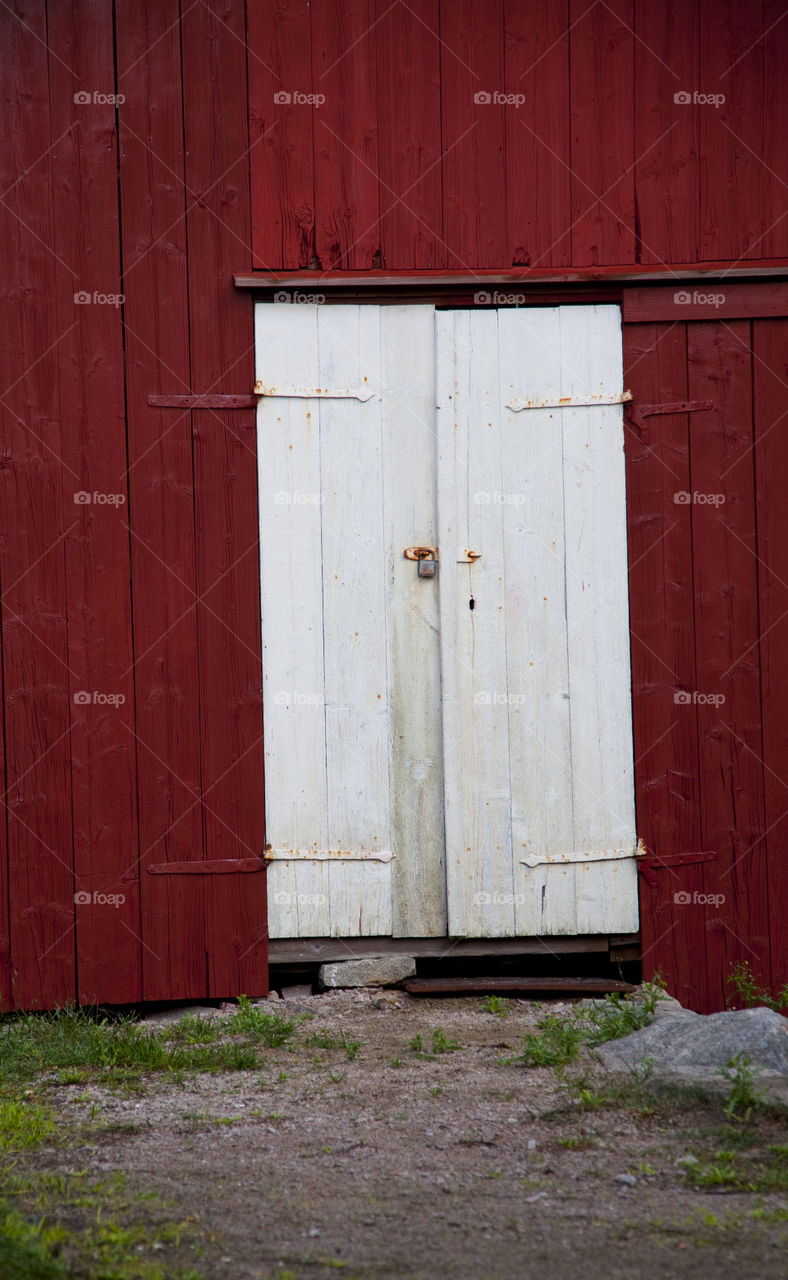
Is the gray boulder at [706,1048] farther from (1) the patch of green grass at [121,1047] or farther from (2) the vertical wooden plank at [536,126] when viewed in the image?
(2) the vertical wooden plank at [536,126]

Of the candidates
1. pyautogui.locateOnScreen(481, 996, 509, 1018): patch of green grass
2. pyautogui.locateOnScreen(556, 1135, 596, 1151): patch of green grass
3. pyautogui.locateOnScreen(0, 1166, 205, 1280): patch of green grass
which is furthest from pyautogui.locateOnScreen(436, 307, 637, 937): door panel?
pyautogui.locateOnScreen(0, 1166, 205, 1280): patch of green grass

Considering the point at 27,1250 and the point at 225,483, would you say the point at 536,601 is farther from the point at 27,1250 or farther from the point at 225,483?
the point at 27,1250

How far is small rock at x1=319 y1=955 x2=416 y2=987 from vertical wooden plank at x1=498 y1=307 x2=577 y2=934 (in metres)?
0.61

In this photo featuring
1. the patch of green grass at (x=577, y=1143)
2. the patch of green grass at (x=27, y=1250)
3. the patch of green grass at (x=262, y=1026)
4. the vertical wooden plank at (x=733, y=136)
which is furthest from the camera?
the vertical wooden plank at (x=733, y=136)

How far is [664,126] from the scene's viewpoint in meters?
4.71

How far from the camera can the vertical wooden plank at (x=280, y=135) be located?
4.61 metres

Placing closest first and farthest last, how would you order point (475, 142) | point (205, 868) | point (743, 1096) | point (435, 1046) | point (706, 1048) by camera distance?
point (743, 1096) → point (706, 1048) → point (435, 1046) → point (205, 868) → point (475, 142)

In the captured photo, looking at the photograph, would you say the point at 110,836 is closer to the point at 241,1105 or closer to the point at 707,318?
the point at 241,1105

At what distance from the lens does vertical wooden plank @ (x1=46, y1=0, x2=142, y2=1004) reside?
14.9 feet

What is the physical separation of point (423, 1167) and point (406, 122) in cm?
401

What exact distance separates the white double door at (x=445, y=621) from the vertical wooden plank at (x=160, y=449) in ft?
1.09

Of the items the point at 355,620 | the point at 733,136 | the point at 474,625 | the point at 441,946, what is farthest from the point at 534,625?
the point at 733,136

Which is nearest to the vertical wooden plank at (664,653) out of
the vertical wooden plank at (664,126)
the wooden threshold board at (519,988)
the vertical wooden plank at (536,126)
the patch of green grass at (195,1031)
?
the wooden threshold board at (519,988)

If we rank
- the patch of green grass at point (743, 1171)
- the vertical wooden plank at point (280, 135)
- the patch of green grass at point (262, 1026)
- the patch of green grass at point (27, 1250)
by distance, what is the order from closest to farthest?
1. the patch of green grass at point (27, 1250)
2. the patch of green grass at point (743, 1171)
3. the patch of green grass at point (262, 1026)
4. the vertical wooden plank at point (280, 135)
